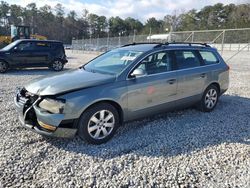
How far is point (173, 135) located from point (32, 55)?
9990 mm

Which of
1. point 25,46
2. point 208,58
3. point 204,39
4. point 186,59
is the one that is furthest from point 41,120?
point 204,39

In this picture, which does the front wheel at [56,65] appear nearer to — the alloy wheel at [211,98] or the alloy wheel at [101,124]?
the alloy wheel at [211,98]

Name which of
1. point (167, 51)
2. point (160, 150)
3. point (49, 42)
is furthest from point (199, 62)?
point (49, 42)

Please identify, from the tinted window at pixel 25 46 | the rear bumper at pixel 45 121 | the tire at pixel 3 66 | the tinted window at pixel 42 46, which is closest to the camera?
the rear bumper at pixel 45 121

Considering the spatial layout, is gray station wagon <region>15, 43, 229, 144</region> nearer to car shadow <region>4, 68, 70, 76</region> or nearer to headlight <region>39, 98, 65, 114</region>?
headlight <region>39, 98, 65, 114</region>

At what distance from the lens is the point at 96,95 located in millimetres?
3559

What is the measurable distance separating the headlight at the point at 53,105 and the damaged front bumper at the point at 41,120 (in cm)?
6

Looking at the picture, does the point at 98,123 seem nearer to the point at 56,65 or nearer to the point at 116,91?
the point at 116,91

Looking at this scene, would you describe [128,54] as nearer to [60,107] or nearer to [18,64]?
[60,107]

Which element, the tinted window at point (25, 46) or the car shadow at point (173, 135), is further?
the tinted window at point (25, 46)

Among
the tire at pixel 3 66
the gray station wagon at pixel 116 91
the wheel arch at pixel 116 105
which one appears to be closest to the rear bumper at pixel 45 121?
the gray station wagon at pixel 116 91

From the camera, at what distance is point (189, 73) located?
15.9ft

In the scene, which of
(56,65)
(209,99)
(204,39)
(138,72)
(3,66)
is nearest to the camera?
(138,72)

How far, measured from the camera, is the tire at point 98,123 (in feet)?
11.6
